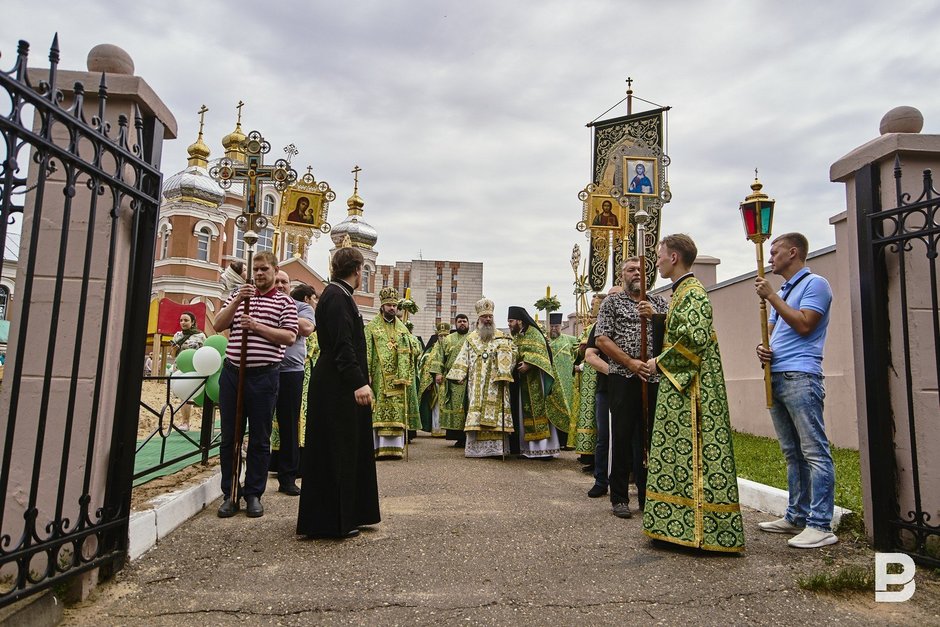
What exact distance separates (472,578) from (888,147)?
11.7 ft

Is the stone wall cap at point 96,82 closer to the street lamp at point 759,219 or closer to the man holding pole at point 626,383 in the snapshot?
the man holding pole at point 626,383

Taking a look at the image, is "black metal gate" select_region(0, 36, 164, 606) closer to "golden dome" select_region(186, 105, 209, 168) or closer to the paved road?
the paved road

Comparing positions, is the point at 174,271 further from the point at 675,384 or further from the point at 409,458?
the point at 675,384

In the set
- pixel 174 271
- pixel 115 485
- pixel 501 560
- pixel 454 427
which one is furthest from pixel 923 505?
pixel 174 271

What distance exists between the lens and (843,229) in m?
9.08

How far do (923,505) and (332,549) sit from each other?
357 cm

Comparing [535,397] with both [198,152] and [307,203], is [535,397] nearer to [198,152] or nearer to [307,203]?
[307,203]

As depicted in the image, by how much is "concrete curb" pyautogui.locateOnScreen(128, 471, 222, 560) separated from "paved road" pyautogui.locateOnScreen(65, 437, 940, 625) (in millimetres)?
77

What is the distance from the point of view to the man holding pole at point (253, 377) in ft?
16.5

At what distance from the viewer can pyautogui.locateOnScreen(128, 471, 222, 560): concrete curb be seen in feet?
12.7

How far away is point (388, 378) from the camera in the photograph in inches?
350

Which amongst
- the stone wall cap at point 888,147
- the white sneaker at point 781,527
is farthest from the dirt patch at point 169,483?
the stone wall cap at point 888,147

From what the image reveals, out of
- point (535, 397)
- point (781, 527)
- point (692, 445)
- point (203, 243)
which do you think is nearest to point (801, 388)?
point (692, 445)

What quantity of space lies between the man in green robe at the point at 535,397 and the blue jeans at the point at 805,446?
4.46 meters
